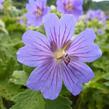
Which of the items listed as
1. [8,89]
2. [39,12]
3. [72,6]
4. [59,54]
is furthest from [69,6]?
[59,54]

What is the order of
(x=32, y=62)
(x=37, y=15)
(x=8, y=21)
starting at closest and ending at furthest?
(x=32, y=62)
(x=37, y=15)
(x=8, y=21)

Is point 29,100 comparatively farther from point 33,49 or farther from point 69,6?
point 69,6

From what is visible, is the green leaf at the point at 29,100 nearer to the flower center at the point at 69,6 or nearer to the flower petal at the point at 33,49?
the flower petal at the point at 33,49

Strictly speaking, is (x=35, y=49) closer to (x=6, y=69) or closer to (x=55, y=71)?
(x=55, y=71)

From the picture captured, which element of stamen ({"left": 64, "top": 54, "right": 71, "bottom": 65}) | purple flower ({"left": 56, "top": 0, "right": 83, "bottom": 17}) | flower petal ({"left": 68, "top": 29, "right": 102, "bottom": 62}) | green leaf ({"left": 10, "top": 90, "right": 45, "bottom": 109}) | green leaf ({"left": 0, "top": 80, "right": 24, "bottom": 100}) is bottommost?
purple flower ({"left": 56, "top": 0, "right": 83, "bottom": 17})

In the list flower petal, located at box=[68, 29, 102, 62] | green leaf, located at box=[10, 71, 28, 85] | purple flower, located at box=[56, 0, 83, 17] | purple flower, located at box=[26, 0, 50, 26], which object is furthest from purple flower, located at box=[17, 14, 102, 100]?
purple flower, located at box=[56, 0, 83, 17]

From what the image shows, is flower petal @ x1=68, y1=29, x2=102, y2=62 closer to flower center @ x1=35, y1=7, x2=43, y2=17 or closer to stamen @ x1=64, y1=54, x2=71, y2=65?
stamen @ x1=64, y1=54, x2=71, y2=65

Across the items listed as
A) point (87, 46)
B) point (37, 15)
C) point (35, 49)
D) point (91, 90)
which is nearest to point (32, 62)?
point (35, 49)
